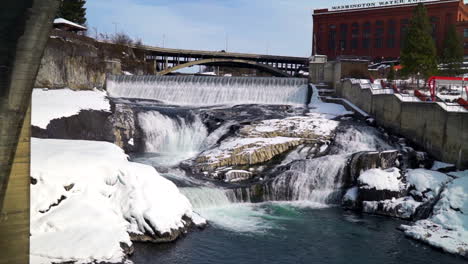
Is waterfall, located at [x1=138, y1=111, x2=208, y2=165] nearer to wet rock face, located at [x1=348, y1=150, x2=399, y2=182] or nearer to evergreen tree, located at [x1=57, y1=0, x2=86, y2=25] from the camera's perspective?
wet rock face, located at [x1=348, y1=150, x2=399, y2=182]

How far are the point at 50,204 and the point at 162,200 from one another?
363 cm

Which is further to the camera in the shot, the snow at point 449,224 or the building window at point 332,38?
the building window at point 332,38

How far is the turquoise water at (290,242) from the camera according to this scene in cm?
1424

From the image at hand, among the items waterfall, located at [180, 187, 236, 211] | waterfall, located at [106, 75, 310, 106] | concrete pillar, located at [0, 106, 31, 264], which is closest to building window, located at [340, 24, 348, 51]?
waterfall, located at [106, 75, 310, 106]

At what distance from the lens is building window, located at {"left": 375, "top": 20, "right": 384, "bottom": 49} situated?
3086 inches

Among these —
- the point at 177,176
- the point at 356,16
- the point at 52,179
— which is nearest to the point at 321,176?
the point at 177,176

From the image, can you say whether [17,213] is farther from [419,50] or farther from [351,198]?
[419,50]

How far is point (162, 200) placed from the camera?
16.0m

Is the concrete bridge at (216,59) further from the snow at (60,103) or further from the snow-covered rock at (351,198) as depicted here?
the snow-covered rock at (351,198)

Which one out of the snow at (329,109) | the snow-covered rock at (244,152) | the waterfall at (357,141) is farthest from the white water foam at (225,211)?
the snow at (329,109)

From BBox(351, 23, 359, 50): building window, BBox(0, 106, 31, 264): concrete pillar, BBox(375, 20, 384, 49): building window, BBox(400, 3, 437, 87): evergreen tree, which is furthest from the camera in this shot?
BBox(351, 23, 359, 50): building window

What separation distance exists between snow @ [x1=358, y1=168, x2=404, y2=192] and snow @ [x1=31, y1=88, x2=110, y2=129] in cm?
1611

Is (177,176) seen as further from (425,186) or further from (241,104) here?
(241,104)

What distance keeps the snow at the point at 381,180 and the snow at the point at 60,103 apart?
52.8 feet
